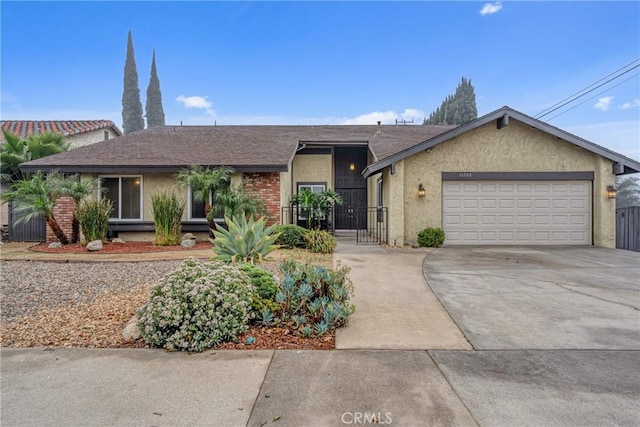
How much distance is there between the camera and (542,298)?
5.15m

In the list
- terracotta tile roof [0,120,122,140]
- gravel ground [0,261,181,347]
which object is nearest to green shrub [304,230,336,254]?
gravel ground [0,261,181,347]

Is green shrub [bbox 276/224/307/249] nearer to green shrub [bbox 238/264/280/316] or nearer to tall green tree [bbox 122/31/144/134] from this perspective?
green shrub [bbox 238/264/280/316]

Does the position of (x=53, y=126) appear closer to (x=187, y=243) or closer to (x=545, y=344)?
(x=187, y=243)

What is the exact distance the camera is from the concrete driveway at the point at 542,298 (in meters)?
3.76

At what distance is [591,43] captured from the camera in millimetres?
15969

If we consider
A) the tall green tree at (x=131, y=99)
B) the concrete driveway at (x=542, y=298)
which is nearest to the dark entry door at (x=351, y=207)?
the concrete driveway at (x=542, y=298)

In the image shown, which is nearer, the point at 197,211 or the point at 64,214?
the point at 64,214

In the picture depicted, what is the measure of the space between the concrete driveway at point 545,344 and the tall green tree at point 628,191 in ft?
79.4

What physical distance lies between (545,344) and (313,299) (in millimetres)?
2606

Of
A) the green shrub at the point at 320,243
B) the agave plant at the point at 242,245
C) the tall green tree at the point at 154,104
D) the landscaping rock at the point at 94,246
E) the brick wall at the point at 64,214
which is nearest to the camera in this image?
the agave plant at the point at 242,245

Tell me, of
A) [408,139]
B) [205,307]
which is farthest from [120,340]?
[408,139]

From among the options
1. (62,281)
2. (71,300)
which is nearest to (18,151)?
(62,281)

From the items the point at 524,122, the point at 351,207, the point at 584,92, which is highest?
the point at 584,92

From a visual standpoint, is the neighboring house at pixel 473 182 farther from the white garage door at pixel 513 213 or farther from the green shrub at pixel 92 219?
the green shrub at pixel 92 219
